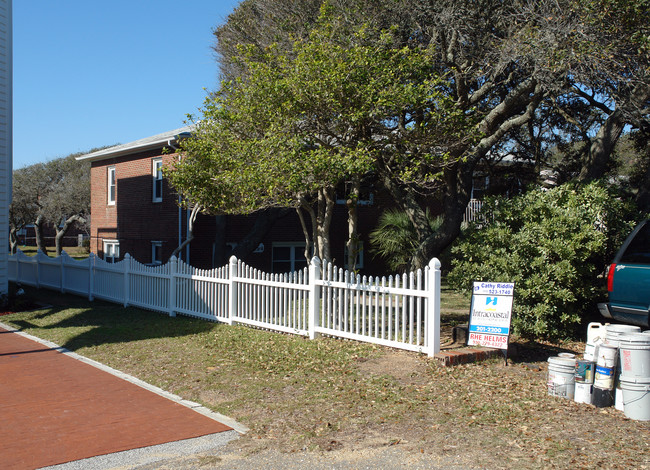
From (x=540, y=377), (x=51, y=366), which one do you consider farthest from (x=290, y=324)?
(x=540, y=377)

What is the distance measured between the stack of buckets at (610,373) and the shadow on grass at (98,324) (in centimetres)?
726

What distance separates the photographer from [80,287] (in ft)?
58.6

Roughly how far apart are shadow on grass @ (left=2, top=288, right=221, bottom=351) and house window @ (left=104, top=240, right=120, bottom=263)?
6708mm

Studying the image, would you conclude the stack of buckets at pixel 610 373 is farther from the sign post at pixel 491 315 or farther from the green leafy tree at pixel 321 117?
A: the green leafy tree at pixel 321 117

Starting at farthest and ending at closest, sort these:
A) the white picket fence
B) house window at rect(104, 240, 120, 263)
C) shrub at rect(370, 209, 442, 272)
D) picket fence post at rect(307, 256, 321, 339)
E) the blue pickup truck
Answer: house window at rect(104, 240, 120, 263), shrub at rect(370, 209, 442, 272), picket fence post at rect(307, 256, 321, 339), the white picket fence, the blue pickup truck

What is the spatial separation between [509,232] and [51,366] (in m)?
7.66

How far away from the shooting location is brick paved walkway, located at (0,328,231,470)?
5773 mm

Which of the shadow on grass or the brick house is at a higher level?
the brick house

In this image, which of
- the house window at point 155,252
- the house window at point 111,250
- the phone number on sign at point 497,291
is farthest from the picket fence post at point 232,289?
the house window at point 111,250

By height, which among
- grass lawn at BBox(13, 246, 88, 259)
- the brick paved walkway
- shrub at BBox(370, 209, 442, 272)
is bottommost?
grass lawn at BBox(13, 246, 88, 259)

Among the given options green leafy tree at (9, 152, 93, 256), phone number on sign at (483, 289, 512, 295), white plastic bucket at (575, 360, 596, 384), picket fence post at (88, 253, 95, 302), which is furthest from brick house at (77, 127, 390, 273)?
white plastic bucket at (575, 360, 596, 384)

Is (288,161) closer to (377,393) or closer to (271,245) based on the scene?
(377,393)

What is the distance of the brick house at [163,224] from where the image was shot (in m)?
19.5

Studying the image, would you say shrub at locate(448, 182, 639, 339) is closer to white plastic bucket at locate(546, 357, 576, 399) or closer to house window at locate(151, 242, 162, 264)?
white plastic bucket at locate(546, 357, 576, 399)
